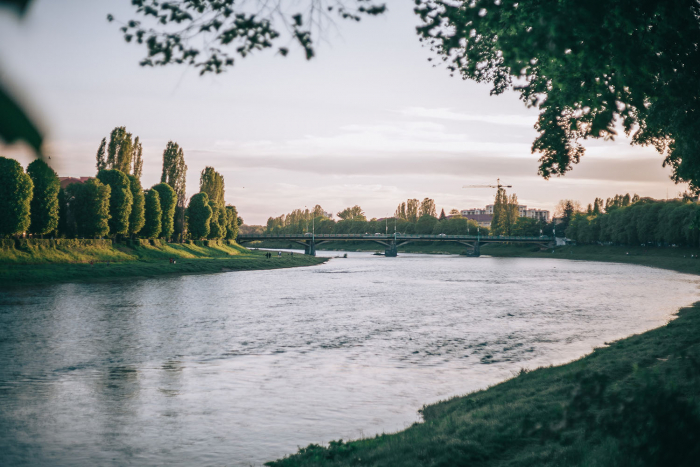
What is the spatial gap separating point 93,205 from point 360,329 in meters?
52.8

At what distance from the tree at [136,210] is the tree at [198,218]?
90.5 feet

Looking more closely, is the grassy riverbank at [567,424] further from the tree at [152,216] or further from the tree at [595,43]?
the tree at [152,216]

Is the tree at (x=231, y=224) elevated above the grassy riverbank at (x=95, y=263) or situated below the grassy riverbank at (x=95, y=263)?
above

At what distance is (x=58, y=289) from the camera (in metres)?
51.3

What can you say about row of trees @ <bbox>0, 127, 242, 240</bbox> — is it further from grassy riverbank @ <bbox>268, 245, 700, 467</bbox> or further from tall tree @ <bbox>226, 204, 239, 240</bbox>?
grassy riverbank @ <bbox>268, 245, 700, 467</bbox>

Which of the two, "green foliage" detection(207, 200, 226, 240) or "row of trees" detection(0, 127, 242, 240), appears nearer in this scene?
"row of trees" detection(0, 127, 242, 240)

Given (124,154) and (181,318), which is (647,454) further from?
(124,154)

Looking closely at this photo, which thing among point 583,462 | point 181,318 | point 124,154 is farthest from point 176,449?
point 124,154

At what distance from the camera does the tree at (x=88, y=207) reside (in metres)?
73.2

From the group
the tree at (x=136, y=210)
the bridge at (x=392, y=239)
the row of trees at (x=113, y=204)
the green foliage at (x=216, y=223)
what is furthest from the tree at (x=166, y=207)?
the bridge at (x=392, y=239)

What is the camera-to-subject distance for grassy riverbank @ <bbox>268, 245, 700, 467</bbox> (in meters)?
6.90

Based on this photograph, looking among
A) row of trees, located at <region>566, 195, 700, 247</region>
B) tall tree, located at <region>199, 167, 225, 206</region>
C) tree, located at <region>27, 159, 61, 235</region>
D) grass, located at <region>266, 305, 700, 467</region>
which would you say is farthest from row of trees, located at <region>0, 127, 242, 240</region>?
row of trees, located at <region>566, 195, 700, 247</region>

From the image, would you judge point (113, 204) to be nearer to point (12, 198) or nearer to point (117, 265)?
point (117, 265)

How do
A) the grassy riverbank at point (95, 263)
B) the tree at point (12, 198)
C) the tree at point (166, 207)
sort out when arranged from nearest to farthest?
the grassy riverbank at point (95, 263), the tree at point (12, 198), the tree at point (166, 207)
